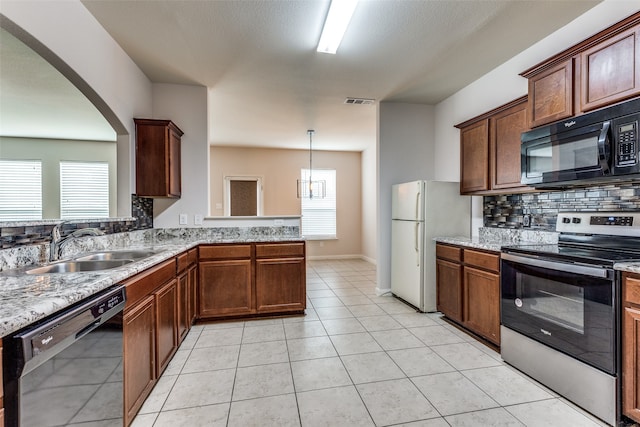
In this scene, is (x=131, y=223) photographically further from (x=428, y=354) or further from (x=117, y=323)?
(x=428, y=354)

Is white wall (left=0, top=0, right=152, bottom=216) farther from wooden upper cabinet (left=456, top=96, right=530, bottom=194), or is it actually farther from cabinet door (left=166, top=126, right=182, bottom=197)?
wooden upper cabinet (left=456, top=96, right=530, bottom=194)

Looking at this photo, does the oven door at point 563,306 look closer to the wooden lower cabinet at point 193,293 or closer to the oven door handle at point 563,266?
the oven door handle at point 563,266

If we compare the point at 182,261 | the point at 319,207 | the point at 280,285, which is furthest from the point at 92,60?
the point at 319,207

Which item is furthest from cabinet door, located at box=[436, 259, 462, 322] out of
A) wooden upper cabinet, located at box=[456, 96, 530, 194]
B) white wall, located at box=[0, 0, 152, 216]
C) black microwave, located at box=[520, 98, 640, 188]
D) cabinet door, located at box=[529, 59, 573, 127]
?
white wall, located at box=[0, 0, 152, 216]

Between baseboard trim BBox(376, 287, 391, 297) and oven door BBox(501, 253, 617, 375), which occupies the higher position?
oven door BBox(501, 253, 617, 375)

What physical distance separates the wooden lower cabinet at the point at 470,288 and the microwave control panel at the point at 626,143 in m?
1.05

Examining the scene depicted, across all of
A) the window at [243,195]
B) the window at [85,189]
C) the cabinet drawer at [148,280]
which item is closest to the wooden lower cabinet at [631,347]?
the cabinet drawer at [148,280]

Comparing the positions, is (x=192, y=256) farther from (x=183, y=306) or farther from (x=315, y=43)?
(x=315, y=43)

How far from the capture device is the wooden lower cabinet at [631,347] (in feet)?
5.18

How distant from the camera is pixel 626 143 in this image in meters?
1.80

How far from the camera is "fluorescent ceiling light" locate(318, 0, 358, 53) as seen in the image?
82.8 inches

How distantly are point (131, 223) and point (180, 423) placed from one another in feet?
6.76

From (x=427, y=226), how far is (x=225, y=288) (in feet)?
7.81

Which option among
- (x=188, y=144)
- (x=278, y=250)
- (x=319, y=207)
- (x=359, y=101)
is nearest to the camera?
(x=278, y=250)
